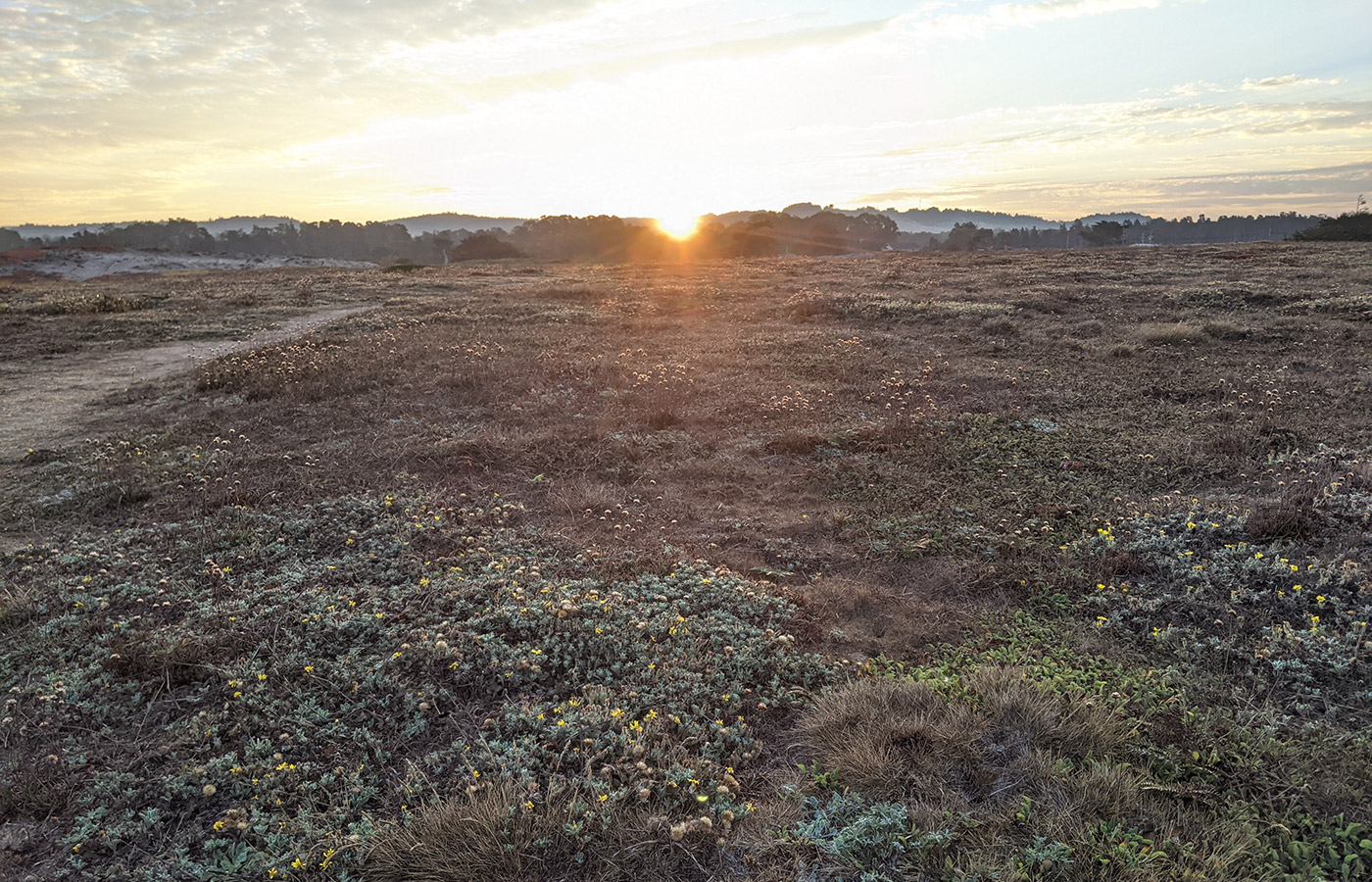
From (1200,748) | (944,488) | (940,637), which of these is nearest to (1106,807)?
(1200,748)

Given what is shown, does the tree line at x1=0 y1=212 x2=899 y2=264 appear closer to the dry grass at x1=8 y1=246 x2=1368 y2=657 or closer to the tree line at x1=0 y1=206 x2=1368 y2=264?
the tree line at x1=0 y1=206 x2=1368 y2=264

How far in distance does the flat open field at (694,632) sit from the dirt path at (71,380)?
0.41 metres

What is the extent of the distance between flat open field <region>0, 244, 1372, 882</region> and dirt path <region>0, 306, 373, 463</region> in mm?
413

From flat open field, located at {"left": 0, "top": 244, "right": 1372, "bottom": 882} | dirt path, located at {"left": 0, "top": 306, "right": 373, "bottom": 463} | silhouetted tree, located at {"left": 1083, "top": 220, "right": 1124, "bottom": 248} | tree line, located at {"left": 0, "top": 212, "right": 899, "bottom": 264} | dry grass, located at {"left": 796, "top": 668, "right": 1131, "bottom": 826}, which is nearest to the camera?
flat open field, located at {"left": 0, "top": 244, "right": 1372, "bottom": 882}

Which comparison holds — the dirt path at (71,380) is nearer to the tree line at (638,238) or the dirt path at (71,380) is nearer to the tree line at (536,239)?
the tree line at (536,239)

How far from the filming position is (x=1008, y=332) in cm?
2070

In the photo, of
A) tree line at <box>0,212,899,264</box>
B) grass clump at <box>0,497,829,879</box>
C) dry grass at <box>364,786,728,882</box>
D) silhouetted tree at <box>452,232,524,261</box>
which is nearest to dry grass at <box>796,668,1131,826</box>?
grass clump at <box>0,497,829,879</box>

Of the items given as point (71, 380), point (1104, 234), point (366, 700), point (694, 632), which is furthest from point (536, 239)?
point (366, 700)

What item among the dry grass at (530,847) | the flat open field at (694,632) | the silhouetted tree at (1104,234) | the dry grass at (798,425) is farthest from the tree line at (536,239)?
the dry grass at (530,847)

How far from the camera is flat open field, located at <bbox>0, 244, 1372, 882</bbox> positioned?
12.9ft

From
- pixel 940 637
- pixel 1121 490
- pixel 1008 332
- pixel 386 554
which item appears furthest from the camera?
pixel 1008 332

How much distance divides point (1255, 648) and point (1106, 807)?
2577 millimetres

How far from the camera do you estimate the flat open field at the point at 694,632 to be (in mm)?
3924

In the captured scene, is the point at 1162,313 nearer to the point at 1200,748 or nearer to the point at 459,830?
the point at 1200,748
